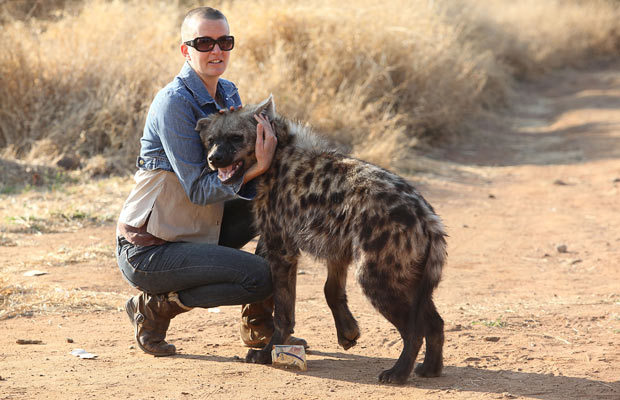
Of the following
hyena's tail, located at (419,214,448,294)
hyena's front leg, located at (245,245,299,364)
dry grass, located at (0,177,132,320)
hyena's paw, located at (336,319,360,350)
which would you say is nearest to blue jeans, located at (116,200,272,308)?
hyena's front leg, located at (245,245,299,364)

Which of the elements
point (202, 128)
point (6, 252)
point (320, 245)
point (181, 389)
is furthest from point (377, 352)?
point (6, 252)

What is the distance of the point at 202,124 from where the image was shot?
145 inches

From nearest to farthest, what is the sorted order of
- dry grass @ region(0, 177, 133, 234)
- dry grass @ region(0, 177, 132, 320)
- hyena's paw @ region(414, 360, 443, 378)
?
hyena's paw @ region(414, 360, 443, 378)
dry grass @ region(0, 177, 132, 320)
dry grass @ region(0, 177, 133, 234)

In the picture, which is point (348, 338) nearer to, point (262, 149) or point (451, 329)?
point (451, 329)

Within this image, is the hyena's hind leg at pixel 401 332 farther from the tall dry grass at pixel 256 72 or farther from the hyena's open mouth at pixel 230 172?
the tall dry grass at pixel 256 72

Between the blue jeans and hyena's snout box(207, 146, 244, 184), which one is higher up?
hyena's snout box(207, 146, 244, 184)

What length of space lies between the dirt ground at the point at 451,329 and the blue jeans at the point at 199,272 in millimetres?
326

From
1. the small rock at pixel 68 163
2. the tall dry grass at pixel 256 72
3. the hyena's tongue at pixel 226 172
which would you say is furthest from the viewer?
the tall dry grass at pixel 256 72

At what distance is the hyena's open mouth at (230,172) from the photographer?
3594 millimetres

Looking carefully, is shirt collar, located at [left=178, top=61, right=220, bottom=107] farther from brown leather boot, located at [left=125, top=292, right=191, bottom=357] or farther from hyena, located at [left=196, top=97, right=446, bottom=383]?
brown leather boot, located at [left=125, top=292, right=191, bottom=357]

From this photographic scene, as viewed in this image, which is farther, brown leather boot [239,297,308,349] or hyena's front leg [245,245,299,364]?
brown leather boot [239,297,308,349]

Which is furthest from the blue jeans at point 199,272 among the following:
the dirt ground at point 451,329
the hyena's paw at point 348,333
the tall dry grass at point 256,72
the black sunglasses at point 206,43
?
the tall dry grass at point 256,72

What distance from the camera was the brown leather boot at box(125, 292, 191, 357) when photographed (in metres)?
3.80

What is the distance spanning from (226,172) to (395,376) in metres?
1.19
